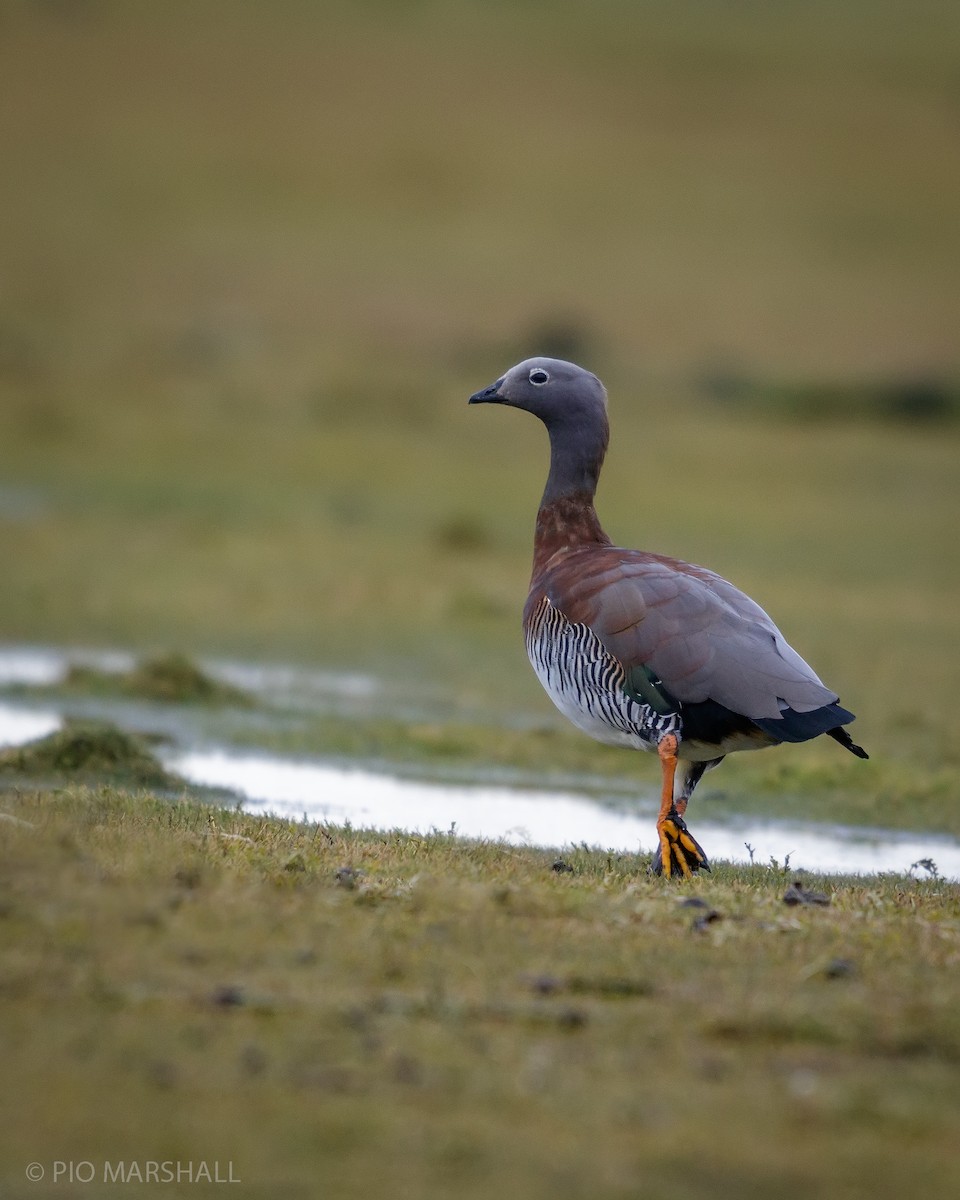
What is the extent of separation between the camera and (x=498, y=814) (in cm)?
1276

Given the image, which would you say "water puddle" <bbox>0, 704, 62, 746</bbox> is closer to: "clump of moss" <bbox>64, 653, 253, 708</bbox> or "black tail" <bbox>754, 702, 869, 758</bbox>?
"clump of moss" <bbox>64, 653, 253, 708</bbox>

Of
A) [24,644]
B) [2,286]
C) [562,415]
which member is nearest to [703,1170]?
[562,415]

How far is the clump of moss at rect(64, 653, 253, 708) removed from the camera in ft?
54.5

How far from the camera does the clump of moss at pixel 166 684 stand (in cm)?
1661

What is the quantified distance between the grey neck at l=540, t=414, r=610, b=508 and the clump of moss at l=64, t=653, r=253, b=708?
647 centimetres

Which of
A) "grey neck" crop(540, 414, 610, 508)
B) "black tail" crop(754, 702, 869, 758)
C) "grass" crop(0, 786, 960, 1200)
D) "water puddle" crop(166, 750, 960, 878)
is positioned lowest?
"grass" crop(0, 786, 960, 1200)

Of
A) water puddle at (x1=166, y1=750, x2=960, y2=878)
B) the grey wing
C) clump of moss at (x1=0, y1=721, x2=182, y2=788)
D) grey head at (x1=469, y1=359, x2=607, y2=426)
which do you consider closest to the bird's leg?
the grey wing

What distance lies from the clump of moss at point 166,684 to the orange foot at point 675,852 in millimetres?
8085

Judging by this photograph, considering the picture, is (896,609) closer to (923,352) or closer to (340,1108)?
(340,1108)

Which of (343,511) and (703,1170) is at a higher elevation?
(343,511)

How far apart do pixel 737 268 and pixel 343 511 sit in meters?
52.1

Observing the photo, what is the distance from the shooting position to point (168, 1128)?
5.14 metres

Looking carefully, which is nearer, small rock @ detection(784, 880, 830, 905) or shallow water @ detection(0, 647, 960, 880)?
small rock @ detection(784, 880, 830, 905)

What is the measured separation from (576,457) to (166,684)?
274 inches
